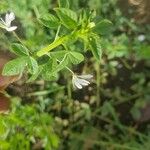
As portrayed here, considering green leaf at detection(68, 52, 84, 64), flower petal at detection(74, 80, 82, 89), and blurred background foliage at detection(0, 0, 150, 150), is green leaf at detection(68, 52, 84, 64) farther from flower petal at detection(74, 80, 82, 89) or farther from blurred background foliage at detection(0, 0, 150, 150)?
blurred background foliage at detection(0, 0, 150, 150)

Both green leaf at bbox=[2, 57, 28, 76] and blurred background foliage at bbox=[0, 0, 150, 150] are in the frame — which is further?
blurred background foliage at bbox=[0, 0, 150, 150]

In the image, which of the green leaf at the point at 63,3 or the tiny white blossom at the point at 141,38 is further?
the tiny white blossom at the point at 141,38

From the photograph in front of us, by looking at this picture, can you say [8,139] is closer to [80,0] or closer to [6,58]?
[80,0]

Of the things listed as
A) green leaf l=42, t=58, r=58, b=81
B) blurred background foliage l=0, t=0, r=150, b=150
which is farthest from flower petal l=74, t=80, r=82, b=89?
blurred background foliage l=0, t=0, r=150, b=150

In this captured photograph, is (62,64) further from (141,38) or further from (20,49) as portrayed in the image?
(141,38)

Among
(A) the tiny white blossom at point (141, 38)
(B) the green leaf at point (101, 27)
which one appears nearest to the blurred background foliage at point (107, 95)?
(A) the tiny white blossom at point (141, 38)

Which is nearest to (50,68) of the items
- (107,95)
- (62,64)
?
(62,64)

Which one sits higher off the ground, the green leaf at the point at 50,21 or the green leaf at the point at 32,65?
the green leaf at the point at 50,21

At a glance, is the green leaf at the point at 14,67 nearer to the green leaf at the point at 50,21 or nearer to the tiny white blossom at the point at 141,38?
the green leaf at the point at 50,21
